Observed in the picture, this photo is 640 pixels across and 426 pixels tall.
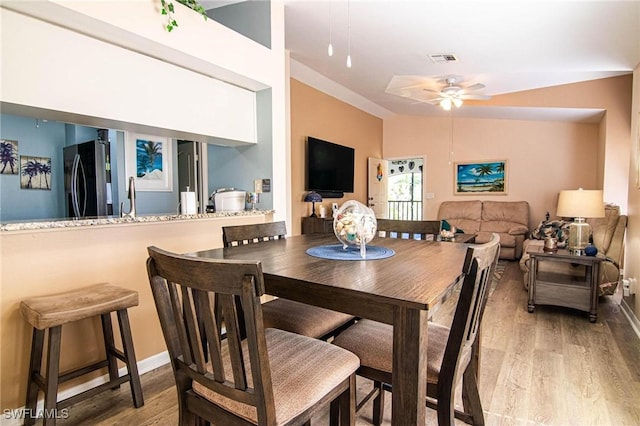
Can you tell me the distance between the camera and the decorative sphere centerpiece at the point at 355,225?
1.61 m

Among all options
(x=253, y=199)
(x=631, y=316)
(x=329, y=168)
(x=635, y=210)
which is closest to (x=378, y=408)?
(x=253, y=199)

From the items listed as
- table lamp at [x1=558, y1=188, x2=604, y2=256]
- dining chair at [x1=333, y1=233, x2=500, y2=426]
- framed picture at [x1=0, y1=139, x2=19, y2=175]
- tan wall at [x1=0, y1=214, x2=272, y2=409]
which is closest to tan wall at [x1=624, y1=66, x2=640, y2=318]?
table lamp at [x1=558, y1=188, x2=604, y2=256]

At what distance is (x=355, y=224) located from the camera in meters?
1.61

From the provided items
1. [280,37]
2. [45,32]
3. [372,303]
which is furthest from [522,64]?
[45,32]

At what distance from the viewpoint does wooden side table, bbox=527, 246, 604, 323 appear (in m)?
2.98

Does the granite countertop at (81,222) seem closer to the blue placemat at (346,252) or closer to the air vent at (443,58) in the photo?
the blue placemat at (346,252)

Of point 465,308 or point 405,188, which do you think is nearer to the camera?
point 465,308

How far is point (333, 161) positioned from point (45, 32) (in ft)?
13.5

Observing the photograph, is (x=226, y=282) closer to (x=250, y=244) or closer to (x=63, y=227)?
(x=250, y=244)

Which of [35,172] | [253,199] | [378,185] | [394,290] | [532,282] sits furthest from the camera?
[378,185]

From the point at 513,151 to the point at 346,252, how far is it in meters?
5.85

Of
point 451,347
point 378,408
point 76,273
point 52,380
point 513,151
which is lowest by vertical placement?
point 378,408

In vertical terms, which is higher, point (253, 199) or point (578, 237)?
point (253, 199)

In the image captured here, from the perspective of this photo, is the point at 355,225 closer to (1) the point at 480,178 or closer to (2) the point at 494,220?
(2) the point at 494,220
